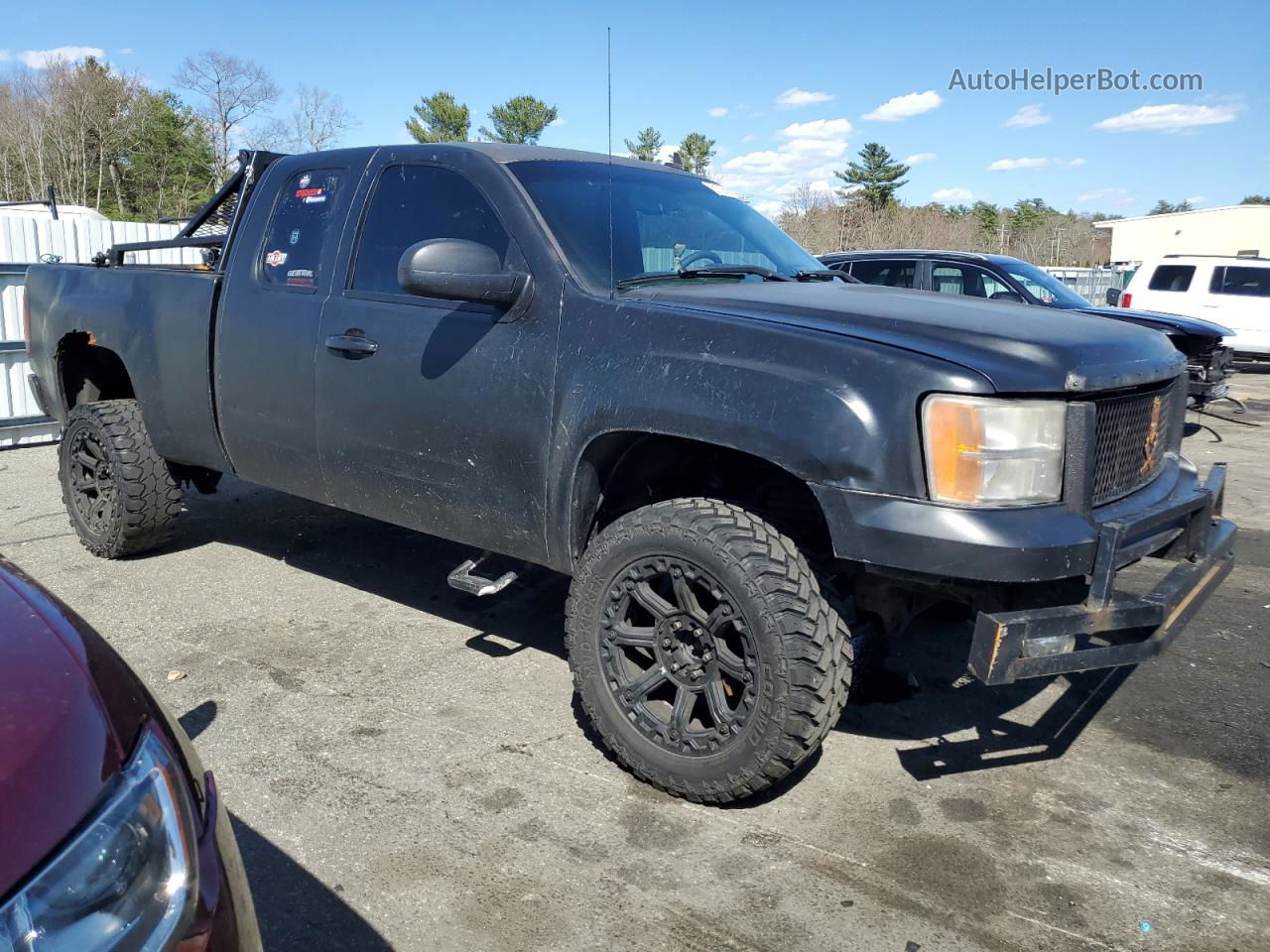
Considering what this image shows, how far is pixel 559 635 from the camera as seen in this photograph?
14.5 feet

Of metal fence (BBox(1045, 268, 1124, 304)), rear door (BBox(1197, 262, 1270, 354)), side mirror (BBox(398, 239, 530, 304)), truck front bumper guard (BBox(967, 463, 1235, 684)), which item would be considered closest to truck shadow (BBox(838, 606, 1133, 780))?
truck front bumper guard (BBox(967, 463, 1235, 684))

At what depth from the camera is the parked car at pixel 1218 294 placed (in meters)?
17.0

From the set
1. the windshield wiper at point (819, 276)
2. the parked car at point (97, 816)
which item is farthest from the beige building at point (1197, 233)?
the parked car at point (97, 816)

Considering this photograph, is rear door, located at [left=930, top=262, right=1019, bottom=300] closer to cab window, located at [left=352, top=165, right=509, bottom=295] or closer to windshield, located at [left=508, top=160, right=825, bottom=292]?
windshield, located at [left=508, top=160, right=825, bottom=292]

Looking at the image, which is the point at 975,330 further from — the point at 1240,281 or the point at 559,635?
the point at 1240,281

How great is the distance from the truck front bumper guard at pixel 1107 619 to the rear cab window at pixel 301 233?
2.92m

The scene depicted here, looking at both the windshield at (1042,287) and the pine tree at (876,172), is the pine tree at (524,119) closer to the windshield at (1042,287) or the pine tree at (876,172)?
the pine tree at (876,172)

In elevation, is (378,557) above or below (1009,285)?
below

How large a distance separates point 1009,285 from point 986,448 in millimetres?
7422

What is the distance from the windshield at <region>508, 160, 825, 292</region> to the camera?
3.42 metres

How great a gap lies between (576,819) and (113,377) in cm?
398

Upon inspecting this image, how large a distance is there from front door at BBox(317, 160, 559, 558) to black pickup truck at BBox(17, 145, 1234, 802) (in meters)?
0.01

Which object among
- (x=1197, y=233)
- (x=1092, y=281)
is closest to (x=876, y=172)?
(x=1197, y=233)

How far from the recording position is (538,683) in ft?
12.7
